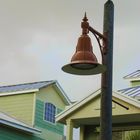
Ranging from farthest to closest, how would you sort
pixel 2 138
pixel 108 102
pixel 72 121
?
1. pixel 2 138
2. pixel 72 121
3. pixel 108 102

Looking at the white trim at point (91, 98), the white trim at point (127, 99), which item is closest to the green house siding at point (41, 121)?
the white trim at point (91, 98)

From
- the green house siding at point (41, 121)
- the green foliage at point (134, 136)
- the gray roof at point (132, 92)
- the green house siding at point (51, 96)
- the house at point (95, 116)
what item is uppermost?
the green house siding at point (51, 96)

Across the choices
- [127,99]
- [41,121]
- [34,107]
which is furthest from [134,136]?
[41,121]

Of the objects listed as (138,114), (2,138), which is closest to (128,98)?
(138,114)

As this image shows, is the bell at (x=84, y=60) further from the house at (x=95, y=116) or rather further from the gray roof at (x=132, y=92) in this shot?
the gray roof at (x=132, y=92)

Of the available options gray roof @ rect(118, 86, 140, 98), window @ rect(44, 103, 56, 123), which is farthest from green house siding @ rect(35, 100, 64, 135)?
gray roof @ rect(118, 86, 140, 98)

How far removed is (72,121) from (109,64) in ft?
38.9

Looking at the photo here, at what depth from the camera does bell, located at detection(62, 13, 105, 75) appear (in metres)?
6.41

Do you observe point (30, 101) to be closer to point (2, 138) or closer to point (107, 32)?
point (2, 138)

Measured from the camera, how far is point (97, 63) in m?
6.38

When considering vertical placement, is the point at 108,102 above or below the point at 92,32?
below

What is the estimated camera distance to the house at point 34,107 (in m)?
25.7

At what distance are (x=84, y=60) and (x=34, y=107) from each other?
65.7 ft

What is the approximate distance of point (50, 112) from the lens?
2811 cm
